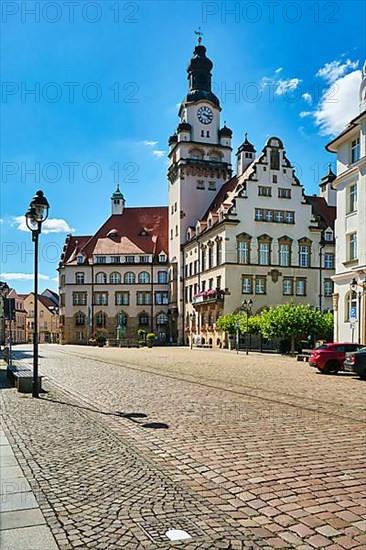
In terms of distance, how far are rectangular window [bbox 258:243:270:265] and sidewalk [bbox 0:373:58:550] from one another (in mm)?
56615

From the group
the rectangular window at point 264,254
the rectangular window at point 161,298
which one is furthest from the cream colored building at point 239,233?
the rectangular window at point 161,298

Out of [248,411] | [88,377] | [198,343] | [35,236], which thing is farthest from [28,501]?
[198,343]

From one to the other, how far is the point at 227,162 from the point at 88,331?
33.4 metres

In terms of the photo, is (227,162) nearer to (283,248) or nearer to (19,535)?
(283,248)

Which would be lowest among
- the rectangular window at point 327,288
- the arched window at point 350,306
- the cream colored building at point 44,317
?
the cream colored building at point 44,317

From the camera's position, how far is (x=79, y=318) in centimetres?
8569

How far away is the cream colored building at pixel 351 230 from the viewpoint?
1308 inches

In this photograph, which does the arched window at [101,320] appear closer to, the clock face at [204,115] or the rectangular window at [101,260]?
the rectangular window at [101,260]

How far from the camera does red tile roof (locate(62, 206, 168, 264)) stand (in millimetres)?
86000

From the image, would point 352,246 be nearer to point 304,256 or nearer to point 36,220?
point 36,220

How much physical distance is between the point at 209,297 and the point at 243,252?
21.6 ft

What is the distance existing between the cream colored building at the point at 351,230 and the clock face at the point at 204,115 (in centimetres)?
4216

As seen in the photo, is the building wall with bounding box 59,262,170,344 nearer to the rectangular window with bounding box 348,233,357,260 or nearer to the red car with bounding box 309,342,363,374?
the rectangular window with bounding box 348,233,357,260

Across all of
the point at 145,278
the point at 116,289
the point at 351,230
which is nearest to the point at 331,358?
the point at 351,230
